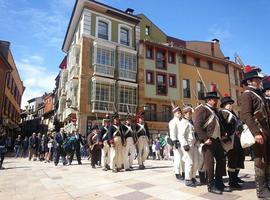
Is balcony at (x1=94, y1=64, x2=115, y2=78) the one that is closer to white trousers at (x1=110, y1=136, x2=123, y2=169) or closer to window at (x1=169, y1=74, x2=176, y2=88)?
window at (x1=169, y1=74, x2=176, y2=88)

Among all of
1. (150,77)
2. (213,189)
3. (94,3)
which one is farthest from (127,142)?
(94,3)

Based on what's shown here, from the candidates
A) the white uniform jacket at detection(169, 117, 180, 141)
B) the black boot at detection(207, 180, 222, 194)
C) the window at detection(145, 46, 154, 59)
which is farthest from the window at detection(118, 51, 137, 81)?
the black boot at detection(207, 180, 222, 194)

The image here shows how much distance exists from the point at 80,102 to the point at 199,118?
17675mm

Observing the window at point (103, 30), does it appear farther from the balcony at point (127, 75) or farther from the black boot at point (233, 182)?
the black boot at point (233, 182)

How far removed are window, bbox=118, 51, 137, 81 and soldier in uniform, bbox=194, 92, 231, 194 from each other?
1948 cm

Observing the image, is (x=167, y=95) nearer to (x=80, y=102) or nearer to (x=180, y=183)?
(x=80, y=102)

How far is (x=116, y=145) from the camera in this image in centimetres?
923

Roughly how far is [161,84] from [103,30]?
829 cm

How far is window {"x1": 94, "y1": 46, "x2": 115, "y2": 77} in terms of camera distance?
23.4 meters

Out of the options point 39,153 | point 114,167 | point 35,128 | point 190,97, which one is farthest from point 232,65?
point 35,128

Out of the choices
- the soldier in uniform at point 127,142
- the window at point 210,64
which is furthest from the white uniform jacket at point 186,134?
the window at point 210,64

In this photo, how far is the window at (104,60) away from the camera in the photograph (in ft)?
76.6

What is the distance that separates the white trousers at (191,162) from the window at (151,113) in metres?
18.8

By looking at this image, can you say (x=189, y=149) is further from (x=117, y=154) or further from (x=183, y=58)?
(x=183, y=58)
